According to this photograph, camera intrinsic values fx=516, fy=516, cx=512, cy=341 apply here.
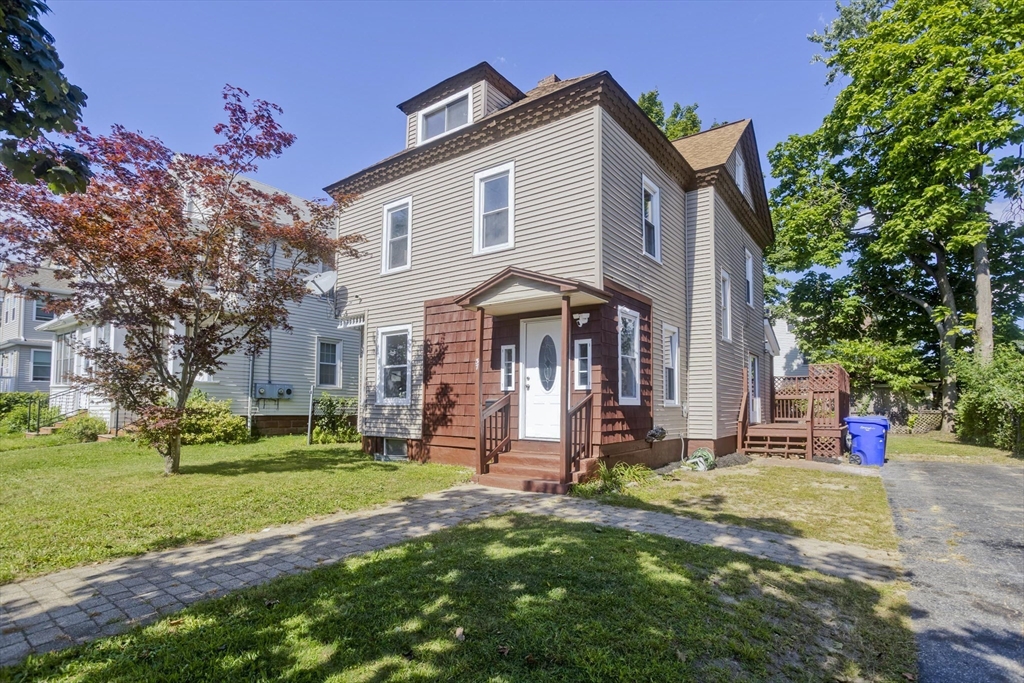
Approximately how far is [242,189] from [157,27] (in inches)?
96.0

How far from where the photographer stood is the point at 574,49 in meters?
13.7

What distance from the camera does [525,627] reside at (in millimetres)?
3154

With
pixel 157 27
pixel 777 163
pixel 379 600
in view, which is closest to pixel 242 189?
pixel 157 27

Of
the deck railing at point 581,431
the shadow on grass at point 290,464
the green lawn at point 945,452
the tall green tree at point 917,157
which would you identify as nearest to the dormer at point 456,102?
the deck railing at point 581,431

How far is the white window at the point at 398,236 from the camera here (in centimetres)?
1196

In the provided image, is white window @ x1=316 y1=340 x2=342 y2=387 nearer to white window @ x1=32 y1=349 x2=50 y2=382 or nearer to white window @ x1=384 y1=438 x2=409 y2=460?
white window @ x1=384 y1=438 x2=409 y2=460

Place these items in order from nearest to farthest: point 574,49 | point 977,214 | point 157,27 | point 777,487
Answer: point 157,27, point 777,487, point 574,49, point 977,214

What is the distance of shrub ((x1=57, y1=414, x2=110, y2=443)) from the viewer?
567 inches

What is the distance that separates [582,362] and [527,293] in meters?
1.65

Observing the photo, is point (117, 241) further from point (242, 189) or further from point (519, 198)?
point (519, 198)

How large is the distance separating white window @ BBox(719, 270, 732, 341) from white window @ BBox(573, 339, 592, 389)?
571cm

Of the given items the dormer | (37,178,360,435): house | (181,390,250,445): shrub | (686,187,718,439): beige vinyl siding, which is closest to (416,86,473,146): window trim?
the dormer

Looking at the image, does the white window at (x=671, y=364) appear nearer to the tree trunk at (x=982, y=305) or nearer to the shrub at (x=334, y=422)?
the shrub at (x=334, y=422)

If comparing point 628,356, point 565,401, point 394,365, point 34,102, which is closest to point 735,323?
point 628,356
